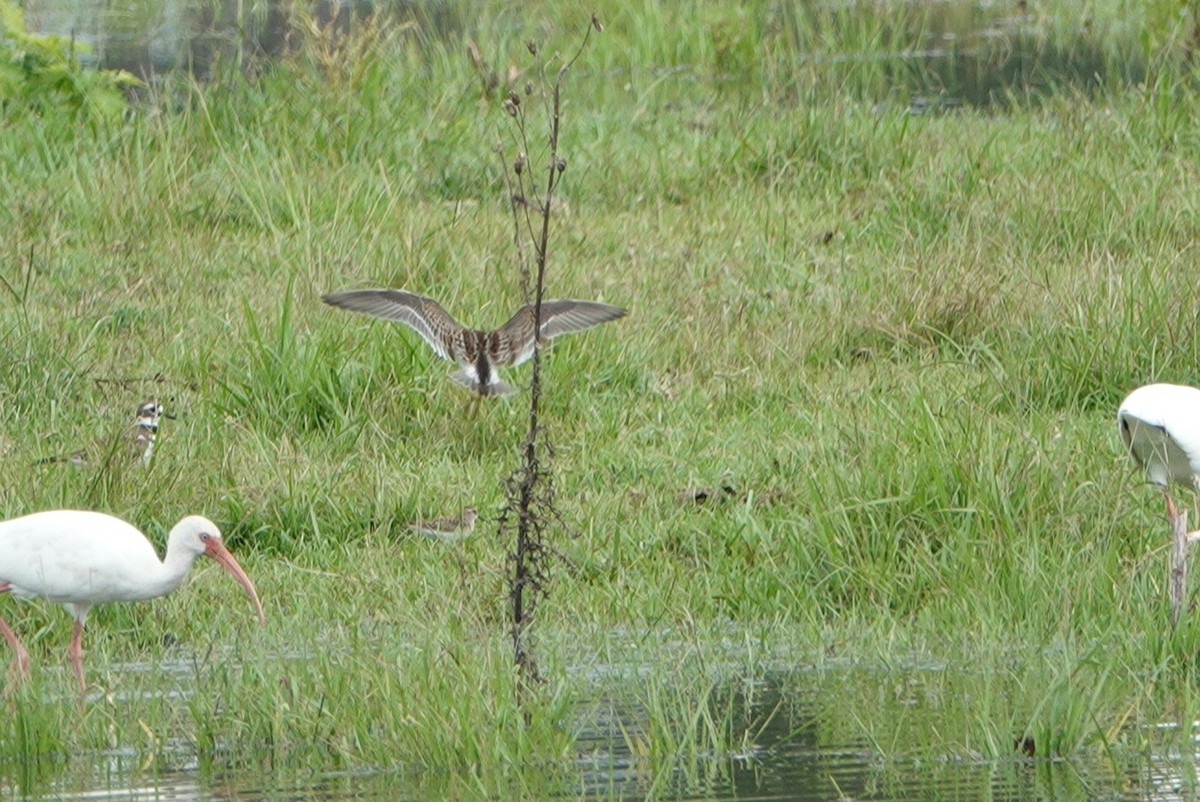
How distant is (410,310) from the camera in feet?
25.0

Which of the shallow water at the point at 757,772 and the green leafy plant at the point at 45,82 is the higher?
the green leafy plant at the point at 45,82

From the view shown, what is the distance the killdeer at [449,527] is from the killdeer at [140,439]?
88 centimetres

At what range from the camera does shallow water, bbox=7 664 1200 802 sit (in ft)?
14.9

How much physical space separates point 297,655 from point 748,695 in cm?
115

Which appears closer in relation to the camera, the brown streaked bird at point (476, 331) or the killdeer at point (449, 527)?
the killdeer at point (449, 527)

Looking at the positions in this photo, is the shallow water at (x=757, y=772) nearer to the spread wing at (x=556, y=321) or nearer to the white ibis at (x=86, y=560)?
the white ibis at (x=86, y=560)

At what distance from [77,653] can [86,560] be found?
0.23m

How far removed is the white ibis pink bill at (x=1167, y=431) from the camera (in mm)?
5656

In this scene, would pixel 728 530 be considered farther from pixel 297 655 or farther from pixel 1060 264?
pixel 1060 264

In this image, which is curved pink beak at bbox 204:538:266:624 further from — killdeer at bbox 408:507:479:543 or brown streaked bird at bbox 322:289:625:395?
brown streaked bird at bbox 322:289:625:395

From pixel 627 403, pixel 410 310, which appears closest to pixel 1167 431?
pixel 627 403

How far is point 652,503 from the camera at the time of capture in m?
6.88

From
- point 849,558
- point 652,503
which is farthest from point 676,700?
point 652,503

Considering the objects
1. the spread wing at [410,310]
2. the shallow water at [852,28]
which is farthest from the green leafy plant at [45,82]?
the spread wing at [410,310]
